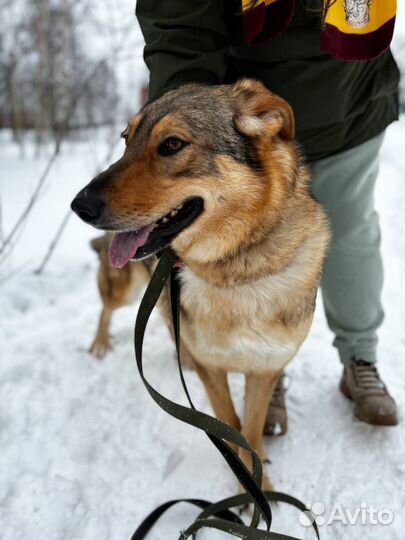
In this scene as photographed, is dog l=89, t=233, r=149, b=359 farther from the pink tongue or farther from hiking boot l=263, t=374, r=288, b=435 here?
the pink tongue

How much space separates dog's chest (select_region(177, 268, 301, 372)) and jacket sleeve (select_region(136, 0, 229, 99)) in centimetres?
91

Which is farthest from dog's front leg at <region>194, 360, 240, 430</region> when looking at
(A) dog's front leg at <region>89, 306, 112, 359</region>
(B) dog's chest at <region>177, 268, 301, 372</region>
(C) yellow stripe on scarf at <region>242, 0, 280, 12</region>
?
(C) yellow stripe on scarf at <region>242, 0, 280, 12</region>

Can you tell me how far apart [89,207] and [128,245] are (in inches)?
8.5

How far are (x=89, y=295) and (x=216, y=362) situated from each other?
2.52m

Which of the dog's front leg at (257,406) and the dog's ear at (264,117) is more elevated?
the dog's ear at (264,117)

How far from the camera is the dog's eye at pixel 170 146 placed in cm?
165

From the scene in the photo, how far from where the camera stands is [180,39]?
1.94 metres

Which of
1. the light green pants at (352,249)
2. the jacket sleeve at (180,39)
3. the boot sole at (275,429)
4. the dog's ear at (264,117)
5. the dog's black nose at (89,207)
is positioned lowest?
the boot sole at (275,429)

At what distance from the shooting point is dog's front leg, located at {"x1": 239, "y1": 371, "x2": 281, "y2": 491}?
6.80 feet

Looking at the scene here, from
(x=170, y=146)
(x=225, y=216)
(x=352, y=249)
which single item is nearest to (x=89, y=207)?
(x=170, y=146)

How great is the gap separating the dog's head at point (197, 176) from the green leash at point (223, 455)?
0.60 feet

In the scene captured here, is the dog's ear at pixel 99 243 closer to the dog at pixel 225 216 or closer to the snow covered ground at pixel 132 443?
the snow covered ground at pixel 132 443

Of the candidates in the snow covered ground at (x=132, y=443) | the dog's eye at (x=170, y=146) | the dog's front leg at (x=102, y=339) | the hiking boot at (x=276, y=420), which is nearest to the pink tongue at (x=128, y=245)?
the dog's eye at (x=170, y=146)

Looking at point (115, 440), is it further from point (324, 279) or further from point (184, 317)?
point (324, 279)
